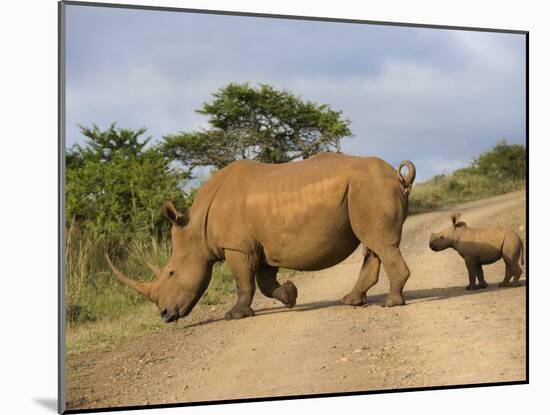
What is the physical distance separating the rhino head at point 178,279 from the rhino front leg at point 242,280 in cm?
24

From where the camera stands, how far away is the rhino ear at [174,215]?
7.59m

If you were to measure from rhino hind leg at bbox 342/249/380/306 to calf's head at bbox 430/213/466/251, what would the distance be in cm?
114

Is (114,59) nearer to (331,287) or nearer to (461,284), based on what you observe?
(331,287)

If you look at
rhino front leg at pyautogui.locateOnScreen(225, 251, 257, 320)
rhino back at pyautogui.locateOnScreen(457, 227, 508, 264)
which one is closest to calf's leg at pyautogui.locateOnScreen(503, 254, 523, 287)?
rhino back at pyautogui.locateOnScreen(457, 227, 508, 264)

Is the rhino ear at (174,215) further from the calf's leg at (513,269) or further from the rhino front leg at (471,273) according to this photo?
the calf's leg at (513,269)

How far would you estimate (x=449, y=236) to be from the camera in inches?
343

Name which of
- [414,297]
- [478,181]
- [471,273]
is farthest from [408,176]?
[478,181]

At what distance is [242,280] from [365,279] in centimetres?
109

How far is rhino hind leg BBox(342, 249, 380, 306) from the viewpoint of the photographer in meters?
7.80

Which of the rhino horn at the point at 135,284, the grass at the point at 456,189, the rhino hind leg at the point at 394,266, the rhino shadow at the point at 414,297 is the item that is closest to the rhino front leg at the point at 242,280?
the rhino shadow at the point at 414,297

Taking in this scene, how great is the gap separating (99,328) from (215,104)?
2737mm

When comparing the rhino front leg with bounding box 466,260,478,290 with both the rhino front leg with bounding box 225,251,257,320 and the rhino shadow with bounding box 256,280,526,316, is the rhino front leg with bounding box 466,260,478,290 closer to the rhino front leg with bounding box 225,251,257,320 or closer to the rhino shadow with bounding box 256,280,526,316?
the rhino shadow with bounding box 256,280,526,316

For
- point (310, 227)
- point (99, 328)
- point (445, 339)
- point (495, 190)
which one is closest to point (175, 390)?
point (99, 328)

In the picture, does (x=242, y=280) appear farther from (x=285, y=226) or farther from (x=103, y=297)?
(x=103, y=297)
